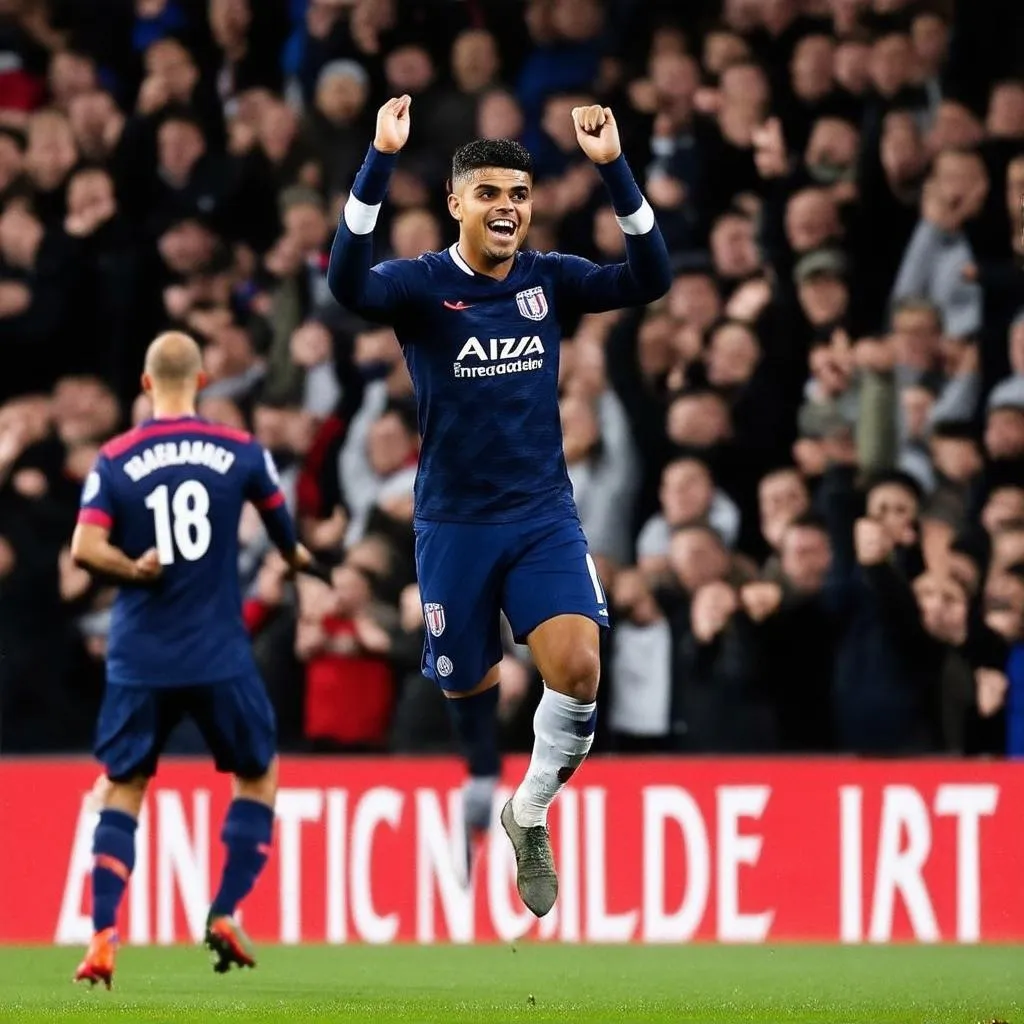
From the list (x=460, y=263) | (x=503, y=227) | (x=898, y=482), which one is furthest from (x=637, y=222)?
(x=898, y=482)

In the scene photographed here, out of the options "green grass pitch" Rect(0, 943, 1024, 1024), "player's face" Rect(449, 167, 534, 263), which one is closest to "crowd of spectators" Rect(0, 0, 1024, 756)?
"green grass pitch" Rect(0, 943, 1024, 1024)

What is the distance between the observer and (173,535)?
8281 mm

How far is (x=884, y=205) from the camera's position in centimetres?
1139

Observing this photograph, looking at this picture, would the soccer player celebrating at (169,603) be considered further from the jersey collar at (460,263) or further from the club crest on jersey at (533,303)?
the club crest on jersey at (533,303)

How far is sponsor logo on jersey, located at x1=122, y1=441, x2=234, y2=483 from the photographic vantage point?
8266 millimetres

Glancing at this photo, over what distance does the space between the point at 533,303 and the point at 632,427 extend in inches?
153

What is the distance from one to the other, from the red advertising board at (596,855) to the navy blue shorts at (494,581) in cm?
300

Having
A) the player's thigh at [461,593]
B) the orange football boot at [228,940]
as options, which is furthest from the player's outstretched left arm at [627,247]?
the orange football boot at [228,940]

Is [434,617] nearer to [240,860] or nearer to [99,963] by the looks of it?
[240,860]

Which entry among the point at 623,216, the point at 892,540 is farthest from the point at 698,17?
the point at 623,216

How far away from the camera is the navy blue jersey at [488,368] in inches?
282

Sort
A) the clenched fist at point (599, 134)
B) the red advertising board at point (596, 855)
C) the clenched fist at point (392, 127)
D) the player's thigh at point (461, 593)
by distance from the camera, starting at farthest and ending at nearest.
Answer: the red advertising board at point (596, 855) < the player's thigh at point (461, 593) < the clenched fist at point (599, 134) < the clenched fist at point (392, 127)

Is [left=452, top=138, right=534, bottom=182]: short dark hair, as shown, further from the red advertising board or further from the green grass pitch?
the red advertising board

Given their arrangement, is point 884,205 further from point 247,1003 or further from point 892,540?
point 247,1003
